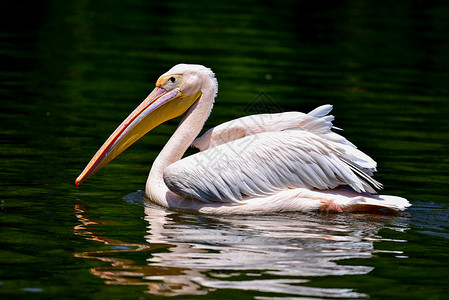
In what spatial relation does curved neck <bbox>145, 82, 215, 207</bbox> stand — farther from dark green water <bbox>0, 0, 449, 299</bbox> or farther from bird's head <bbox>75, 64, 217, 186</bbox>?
dark green water <bbox>0, 0, 449, 299</bbox>

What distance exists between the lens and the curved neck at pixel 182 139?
7.03m

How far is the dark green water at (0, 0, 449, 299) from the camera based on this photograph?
4934mm

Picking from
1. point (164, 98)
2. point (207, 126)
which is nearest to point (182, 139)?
point (164, 98)

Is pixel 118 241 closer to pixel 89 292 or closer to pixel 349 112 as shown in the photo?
pixel 89 292

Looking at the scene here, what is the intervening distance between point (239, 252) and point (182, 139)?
6.62ft

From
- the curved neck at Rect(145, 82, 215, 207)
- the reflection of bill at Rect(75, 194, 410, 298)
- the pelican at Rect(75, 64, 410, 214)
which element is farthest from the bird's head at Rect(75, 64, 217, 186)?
the reflection of bill at Rect(75, 194, 410, 298)

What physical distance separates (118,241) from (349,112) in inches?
251

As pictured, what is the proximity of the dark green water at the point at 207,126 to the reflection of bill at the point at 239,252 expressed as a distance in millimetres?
15

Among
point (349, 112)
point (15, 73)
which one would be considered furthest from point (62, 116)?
point (349, 112)

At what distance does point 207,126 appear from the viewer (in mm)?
10344

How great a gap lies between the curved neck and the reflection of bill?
33cm

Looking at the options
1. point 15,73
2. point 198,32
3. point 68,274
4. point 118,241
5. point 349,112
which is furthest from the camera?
point 198,32

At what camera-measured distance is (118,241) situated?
18.7 ft

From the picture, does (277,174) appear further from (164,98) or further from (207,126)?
(207,126)
